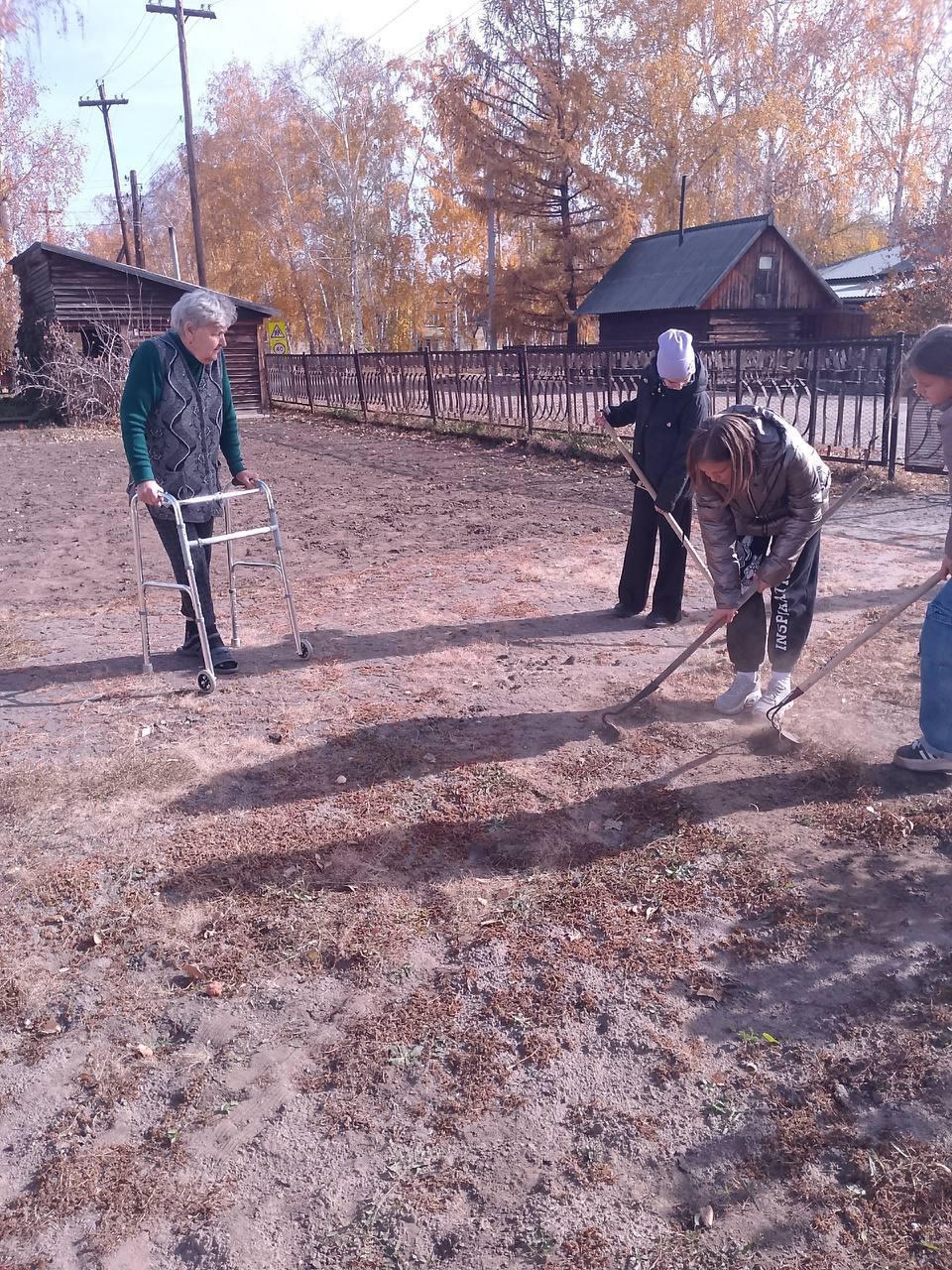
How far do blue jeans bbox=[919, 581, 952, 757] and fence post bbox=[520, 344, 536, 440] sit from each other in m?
11.4

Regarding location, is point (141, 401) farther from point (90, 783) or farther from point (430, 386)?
point (430, 386)

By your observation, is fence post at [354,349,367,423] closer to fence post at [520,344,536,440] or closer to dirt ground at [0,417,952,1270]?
fence post at [520,344,536,440]

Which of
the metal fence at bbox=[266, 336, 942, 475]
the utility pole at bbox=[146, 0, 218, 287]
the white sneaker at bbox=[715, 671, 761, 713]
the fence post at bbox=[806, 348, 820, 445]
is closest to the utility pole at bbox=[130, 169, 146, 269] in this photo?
the utility pole at bbox=[146, 0, 218, 287]

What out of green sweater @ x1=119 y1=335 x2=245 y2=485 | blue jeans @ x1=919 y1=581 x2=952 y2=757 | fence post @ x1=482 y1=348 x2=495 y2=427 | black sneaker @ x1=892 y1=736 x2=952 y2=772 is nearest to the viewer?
blue jeans @ x1=919 y1=581 x2=952 y2=757

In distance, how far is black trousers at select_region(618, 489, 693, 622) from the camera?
5543mm

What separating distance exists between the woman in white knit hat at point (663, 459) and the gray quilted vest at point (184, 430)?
2.32m

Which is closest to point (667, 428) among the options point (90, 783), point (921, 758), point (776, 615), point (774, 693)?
point (776, 615)

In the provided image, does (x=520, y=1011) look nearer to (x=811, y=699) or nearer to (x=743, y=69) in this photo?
(x=811, y=699)

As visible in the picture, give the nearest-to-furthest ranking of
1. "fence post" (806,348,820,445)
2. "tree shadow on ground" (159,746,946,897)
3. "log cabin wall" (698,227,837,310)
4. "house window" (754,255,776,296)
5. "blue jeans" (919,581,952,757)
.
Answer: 1. "tree shadow on ground" (159,746,946,897)
2. "blue jeans" (919,581,952,757)
3. "fence post" (806,348,820,445)
4. "log cabin wall" (698,227,837,310)
5. "house window" (754,255,776,296)

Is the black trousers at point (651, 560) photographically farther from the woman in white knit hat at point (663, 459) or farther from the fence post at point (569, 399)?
the fence post at point (569, 399)

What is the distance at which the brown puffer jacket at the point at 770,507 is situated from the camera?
359cm

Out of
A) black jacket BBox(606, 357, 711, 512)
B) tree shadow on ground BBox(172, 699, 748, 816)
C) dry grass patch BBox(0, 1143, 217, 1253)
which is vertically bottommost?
dry grass patch BBox(0, 1143, 217, 1253)

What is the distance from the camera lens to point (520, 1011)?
2.57 m

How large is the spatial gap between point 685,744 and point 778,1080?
192 cm
